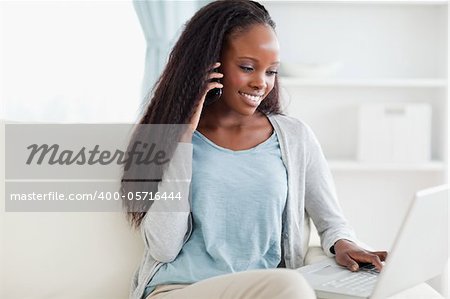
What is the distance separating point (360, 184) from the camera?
347cm

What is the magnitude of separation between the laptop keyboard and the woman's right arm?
0.39m

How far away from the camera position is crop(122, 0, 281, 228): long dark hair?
1892mm

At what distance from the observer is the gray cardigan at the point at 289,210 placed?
1.84m

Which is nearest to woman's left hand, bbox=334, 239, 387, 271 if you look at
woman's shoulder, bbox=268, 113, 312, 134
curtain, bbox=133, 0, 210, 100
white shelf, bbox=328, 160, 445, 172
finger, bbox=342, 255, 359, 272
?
finger, bbox=342, 255, 359, 272

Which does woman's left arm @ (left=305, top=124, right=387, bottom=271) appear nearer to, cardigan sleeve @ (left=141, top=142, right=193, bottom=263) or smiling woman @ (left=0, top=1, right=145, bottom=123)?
cardigan sleeve @ (left=141, top=142, right=193, bottom=263)

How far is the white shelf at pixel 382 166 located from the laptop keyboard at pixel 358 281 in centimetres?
149

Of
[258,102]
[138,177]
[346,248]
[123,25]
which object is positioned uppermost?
[123,25]

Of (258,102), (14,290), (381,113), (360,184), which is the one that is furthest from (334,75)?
(14,290)

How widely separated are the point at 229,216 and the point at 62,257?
0.47 m

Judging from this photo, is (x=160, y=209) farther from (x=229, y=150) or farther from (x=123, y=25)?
(x=123, y=25)

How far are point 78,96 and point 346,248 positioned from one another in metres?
1.83

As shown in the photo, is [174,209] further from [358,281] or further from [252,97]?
[358,281]

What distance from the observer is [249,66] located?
1864mm

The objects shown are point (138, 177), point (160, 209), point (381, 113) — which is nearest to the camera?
point (160, 209)
